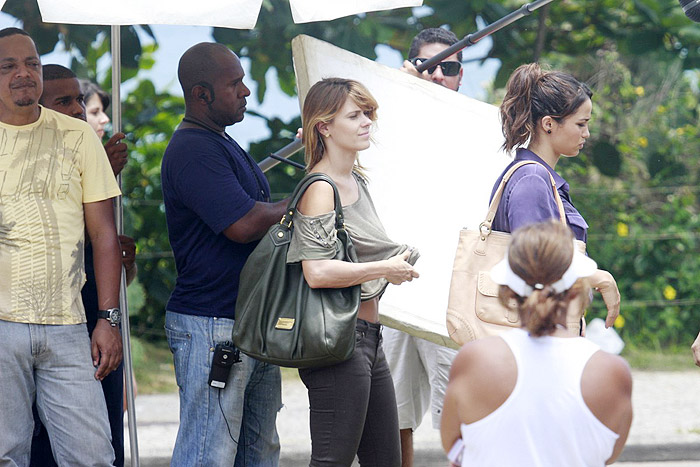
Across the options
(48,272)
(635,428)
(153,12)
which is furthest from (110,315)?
(635,428)

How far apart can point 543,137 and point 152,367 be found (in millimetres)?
5276

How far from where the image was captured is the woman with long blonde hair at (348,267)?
288 cm

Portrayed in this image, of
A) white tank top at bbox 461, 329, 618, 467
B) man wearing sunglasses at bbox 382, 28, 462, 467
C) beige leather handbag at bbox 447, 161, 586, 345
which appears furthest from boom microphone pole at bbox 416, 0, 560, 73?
white tank top at bbox 461, 329, 618, 467

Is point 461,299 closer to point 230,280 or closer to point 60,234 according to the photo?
point 230,280

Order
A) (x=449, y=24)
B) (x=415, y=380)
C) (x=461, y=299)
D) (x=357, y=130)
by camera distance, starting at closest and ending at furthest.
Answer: (x=461, y=299)
(x=357, y=130)
(x=415, y=380)
(x=449, y=24)

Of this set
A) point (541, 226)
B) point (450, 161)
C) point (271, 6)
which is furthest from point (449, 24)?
point (541, 226)

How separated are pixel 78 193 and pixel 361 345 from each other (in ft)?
3.36

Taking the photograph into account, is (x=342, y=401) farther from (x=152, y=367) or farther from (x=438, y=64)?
(x=152, y=367)

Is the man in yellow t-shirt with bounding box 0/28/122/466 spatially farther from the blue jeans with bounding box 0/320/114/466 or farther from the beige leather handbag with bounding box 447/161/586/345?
the beige leather handbag with bounding box 447/161/586/345

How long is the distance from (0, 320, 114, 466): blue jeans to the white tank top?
1504 millimetres

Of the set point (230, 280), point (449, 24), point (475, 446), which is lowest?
point (475, 446)

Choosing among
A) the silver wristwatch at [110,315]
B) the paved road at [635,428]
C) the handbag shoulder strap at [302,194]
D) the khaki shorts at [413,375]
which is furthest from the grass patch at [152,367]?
the handbag shoulder strap at [302,194]

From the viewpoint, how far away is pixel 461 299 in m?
2.85

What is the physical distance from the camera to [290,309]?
9.57ft
